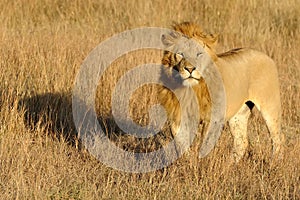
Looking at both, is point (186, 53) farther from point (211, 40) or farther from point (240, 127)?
point (240, 127)

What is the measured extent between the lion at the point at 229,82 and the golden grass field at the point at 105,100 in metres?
0.17

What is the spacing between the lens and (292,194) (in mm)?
4016

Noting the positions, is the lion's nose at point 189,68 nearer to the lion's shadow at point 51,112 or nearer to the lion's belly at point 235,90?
the lion's belly at point 235,90

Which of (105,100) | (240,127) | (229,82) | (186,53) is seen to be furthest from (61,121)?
(186,53)

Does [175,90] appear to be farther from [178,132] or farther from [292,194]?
[292,194]

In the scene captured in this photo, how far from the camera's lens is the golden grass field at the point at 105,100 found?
4023mm

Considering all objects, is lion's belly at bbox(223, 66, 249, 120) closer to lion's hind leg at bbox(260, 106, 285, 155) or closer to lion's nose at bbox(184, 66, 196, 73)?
lion's hind leg at bbox(260, 106, 285, 155)

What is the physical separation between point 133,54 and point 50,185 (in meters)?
3.56

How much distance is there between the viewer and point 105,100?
633cm

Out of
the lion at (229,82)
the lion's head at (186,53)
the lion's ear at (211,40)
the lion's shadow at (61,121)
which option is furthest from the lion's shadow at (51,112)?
→ the lion's ear at (211,40)

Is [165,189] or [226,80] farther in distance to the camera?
[226,80]

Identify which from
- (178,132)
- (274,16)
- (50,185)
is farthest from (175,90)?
(274,16)

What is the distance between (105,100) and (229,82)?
6.23 feet

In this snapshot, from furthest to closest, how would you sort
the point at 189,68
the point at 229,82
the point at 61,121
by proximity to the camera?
the point at 61,121, the point at 229,82, the point at 189,68
